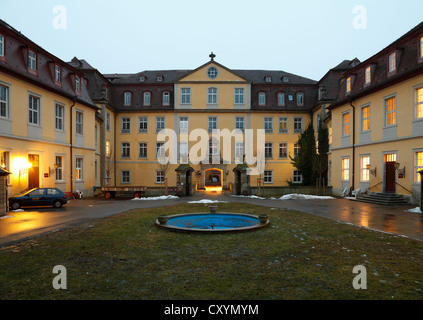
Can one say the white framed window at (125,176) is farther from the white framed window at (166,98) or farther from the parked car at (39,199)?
the parked car at (39,199)

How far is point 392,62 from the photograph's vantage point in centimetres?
1822

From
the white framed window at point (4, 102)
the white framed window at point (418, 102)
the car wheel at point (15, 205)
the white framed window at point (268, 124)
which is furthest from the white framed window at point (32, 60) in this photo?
the white framed window at point (418, 102)

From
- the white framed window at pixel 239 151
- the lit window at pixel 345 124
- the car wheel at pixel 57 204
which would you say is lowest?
the car wheel at pixel 57 204

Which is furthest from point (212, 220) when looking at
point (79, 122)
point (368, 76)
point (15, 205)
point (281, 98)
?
point (281, 98)

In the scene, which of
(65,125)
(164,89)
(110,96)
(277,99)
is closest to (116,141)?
(110,96)

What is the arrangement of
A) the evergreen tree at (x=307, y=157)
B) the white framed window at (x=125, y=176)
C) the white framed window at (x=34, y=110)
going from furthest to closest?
1. the white framed window at (x=125, y=176)
2. the evergreen tree at (x=307, y=157)
3. the white framed window at (x=34, y=110)

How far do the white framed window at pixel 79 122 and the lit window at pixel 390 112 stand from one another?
2517 centimetres

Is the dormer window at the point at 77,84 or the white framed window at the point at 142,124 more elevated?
the dormer window at the point at 77,84

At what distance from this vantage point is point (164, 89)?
108 ft

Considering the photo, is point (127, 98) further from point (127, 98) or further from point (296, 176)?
point (296, 176)

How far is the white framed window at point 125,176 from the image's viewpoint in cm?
3278

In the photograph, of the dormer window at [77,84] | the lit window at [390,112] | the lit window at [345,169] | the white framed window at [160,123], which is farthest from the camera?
the white framed window at [160,123]

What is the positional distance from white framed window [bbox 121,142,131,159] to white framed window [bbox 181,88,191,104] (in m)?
8.93

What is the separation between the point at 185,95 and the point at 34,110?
57.0 feet
